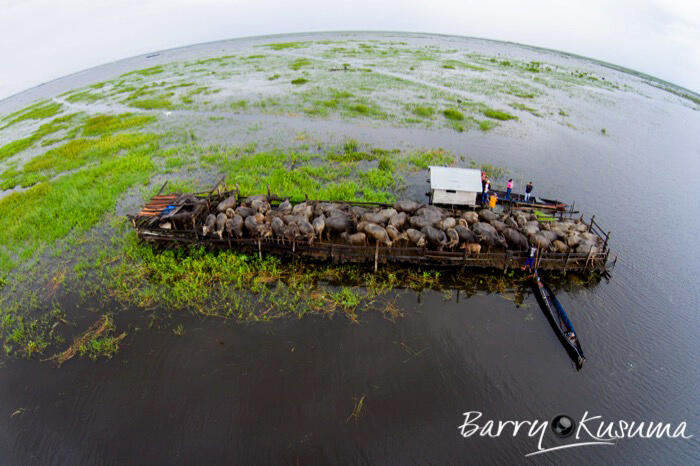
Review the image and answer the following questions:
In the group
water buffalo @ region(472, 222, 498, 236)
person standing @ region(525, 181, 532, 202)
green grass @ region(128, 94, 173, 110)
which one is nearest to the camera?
water buffalo @ region(472, 222, 498, 236)

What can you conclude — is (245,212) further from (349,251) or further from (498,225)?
(498,225)

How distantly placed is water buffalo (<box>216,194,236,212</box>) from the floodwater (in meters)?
7.87

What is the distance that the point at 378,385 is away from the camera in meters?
12.9

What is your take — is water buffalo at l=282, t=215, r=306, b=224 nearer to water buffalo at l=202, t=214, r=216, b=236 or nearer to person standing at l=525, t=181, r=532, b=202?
water buffalo at l=202, t=214, r=216, b=236

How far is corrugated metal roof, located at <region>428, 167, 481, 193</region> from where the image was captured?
2212cm

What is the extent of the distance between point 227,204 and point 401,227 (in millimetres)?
11742

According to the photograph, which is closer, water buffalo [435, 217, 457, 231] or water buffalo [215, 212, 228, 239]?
water buffalo [215, 212, 228, 239]

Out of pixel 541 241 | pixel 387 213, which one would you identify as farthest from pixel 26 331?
pixel 541 241

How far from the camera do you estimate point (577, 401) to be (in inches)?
492

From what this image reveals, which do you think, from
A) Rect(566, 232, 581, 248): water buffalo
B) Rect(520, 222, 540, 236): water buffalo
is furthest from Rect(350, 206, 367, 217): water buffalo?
Rect(566, 232, 581, 248): water buffalo

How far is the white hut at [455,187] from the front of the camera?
22.2 m

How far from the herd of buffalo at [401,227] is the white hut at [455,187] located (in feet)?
5.92

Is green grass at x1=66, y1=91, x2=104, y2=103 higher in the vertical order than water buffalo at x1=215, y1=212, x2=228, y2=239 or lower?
higher

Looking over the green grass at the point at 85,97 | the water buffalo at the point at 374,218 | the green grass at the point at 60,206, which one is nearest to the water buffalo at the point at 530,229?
the water buffalo at the point at 374,218
